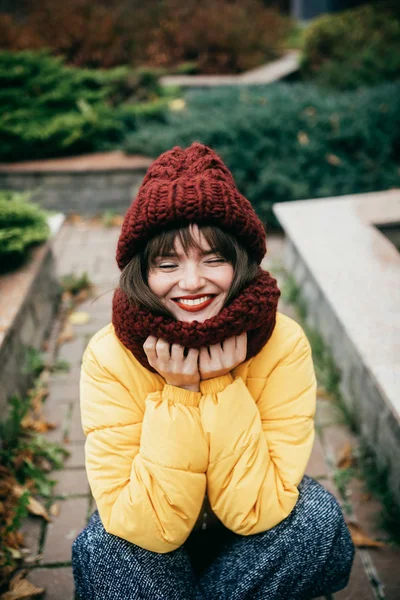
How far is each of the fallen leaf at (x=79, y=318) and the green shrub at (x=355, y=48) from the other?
5.03m

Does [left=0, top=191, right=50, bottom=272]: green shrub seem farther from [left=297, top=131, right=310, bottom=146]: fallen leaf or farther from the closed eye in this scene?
[left=297, top=131, right=310, bottom=146]: fallen leaf

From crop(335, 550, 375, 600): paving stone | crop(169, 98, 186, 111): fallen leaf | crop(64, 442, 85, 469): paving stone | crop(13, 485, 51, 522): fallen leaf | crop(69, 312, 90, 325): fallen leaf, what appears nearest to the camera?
crop(335, 550, 375, 600): paving stone

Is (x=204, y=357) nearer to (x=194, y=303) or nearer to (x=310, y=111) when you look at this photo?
(x=194, y=303)

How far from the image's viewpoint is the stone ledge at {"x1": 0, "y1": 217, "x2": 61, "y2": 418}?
2664mm

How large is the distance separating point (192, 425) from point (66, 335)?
2.21m

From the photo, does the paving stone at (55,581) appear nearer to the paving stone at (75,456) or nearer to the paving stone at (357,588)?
the paving stone at (75,456)

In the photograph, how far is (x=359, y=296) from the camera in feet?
8.58

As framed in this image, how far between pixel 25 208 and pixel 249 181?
2.32m

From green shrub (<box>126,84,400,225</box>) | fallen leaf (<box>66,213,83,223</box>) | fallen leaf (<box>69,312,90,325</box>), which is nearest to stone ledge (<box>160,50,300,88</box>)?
green shrub (<box>126,84,400,225</box>)

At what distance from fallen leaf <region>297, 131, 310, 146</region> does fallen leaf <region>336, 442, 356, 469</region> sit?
3.19 m

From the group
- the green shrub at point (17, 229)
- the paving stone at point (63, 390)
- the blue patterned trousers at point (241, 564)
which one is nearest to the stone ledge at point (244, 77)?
the green shrub at point (17, 229)

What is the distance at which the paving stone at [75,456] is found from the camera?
253 cm

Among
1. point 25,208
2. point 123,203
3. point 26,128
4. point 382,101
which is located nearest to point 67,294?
point 25,208

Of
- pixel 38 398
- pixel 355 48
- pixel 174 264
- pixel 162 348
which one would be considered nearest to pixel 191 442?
pixel 162 348
